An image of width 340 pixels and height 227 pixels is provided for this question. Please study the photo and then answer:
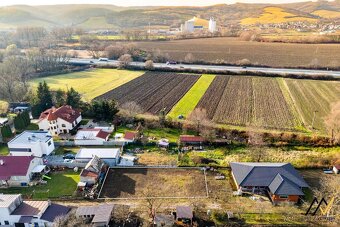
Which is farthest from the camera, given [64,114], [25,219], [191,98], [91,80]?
[91,80]

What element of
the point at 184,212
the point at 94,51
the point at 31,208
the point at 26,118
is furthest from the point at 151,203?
the point at 94,51

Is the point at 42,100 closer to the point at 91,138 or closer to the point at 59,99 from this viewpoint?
the point at 59,99

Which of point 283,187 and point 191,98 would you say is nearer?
point 283,187

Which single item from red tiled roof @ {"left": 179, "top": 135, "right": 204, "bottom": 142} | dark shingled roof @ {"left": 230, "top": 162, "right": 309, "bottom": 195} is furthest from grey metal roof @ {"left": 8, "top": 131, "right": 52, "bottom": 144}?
dark shingled roof @ {"left": 230, "top": 162, "right": 309, "bottom": 195}

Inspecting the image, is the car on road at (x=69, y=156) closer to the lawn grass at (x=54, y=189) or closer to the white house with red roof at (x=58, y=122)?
the lawn grass at (x=54, y=189)

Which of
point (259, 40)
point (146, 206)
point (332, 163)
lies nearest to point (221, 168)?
point (146, 206)

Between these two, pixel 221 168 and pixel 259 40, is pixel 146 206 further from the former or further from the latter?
pixel 259 40

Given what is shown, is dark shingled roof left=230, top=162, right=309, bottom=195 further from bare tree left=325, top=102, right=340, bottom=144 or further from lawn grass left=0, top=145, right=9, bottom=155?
lawn grass left=0, top=145, right=9, bottom=155
